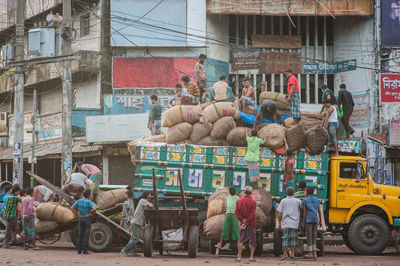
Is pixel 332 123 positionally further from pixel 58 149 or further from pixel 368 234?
pixel 58 149

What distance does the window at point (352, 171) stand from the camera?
14820 mm

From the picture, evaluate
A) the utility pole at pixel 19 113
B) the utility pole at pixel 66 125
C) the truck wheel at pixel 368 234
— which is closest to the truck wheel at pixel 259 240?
the truck wheel at pixel 368 234

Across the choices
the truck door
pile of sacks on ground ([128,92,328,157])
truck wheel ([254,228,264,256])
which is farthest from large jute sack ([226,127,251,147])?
the truck door

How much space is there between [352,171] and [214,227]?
12.5ft

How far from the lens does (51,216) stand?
49.6 ft

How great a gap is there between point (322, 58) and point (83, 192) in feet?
62.5

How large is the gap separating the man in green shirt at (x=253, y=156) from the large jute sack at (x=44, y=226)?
16.5 ft

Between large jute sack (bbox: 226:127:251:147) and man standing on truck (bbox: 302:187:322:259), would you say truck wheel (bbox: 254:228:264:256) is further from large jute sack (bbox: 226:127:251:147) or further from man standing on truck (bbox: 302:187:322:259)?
large jute sack (bbox: 226:127:251:147)

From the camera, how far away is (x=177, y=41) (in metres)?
27.9

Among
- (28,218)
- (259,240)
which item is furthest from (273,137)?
(28,218)

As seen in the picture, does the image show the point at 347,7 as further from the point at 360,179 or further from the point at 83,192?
the point at 83,192

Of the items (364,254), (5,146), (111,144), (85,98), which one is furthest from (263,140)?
(5,146)

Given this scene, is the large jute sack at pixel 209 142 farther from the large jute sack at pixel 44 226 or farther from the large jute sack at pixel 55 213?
→ the large jute sack at pixel 44 226

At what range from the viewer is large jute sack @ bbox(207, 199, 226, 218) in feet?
45.1
